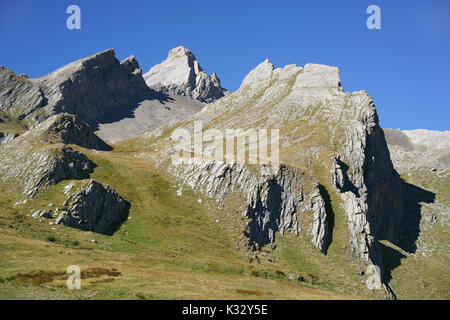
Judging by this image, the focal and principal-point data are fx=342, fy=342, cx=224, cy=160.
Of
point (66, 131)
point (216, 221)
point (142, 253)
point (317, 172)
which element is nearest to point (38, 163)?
point (142, 253)

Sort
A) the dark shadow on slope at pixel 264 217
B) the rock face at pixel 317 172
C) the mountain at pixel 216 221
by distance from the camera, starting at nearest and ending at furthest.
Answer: the mountain at pixel 216 221 < the dark shadow on slope at pixel 264 217 < the rock face at pixel 317 172

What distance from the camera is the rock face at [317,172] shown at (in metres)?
86.9

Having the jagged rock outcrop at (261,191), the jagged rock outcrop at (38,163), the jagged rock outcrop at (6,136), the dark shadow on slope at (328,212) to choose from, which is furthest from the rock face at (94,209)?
the jagged rock outcrop at (6,136)

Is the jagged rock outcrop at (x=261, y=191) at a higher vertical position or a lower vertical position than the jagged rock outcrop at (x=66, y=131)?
lower

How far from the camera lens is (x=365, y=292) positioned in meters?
73.6

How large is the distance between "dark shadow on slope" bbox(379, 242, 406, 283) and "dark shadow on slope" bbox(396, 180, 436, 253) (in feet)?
102

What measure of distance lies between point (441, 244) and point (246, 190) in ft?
313

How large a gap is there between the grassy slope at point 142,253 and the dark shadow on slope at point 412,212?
297 feet

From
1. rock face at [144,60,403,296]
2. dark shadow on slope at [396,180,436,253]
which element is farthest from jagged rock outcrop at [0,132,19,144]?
dark shadow on slope at [396,180,436,253]

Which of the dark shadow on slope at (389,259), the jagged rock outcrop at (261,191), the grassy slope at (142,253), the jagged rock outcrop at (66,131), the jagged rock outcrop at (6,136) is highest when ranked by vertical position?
the jagged rock outcrop at (6,136)

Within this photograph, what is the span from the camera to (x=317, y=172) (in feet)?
365

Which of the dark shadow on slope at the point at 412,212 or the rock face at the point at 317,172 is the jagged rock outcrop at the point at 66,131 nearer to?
the rock face at the point at 317,172
